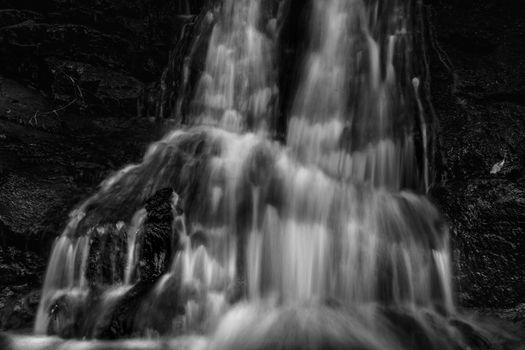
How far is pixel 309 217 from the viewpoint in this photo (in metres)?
5.95

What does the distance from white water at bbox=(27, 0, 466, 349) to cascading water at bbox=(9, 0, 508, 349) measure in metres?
0.02

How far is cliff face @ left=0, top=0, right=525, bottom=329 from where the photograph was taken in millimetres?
5570

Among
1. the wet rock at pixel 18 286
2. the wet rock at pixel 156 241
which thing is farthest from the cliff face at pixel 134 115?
the wet rock at pixel 156 241

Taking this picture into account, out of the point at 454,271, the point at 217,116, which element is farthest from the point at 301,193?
the point at 217,116

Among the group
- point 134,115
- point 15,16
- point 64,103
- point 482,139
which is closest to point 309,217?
point 482,139

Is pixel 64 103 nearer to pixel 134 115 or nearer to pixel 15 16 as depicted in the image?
pixel 134 115

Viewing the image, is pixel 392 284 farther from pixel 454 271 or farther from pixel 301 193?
pixel 301 193

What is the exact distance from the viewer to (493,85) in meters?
6.75

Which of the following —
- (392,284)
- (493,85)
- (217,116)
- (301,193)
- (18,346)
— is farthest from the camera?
(217,116)

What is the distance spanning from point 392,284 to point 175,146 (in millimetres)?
3965

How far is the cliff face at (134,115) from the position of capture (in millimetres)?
5570

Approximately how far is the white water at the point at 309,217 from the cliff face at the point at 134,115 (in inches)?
14.3

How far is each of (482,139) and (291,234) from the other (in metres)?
3.03

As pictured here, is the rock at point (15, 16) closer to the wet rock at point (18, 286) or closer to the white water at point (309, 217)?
the white water at point (309, 217)
